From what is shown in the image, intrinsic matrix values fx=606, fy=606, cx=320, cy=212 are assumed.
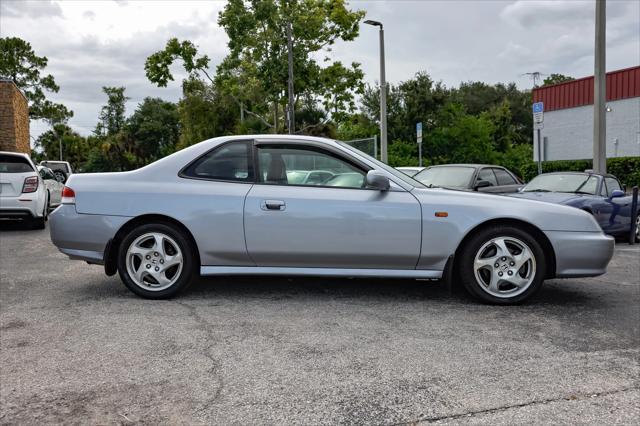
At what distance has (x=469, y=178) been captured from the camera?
36.5 feet

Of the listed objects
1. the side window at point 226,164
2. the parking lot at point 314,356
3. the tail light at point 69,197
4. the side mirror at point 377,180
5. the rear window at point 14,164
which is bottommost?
the parking lot at point 314,356

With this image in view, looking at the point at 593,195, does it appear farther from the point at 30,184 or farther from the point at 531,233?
the point at 30,184

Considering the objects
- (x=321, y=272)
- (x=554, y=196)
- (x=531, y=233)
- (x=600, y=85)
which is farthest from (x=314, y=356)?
(x=600, y=85)

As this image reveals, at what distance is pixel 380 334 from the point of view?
4.11 metres

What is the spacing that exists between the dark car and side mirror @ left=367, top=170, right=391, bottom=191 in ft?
20.0

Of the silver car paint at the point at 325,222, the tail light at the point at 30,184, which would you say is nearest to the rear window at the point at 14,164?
the tail light at the point at 30,184

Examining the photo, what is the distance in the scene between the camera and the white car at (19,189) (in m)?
11.2

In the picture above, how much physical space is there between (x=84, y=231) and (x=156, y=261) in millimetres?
678

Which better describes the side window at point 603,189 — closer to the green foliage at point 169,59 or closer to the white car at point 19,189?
the white car at point 19,189

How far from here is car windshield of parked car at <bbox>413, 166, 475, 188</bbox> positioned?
11109 millimetres

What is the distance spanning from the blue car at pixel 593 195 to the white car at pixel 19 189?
8.74 metres

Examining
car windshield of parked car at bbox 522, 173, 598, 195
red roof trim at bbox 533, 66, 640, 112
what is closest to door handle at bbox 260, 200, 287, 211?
car windshield of parked car at bbox 522, 173, 598, 195

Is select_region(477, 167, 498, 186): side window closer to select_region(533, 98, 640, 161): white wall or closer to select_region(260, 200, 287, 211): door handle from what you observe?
select_region(260, 200, 287, 211): door handle

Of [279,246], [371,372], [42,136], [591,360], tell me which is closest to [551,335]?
[591,360]
